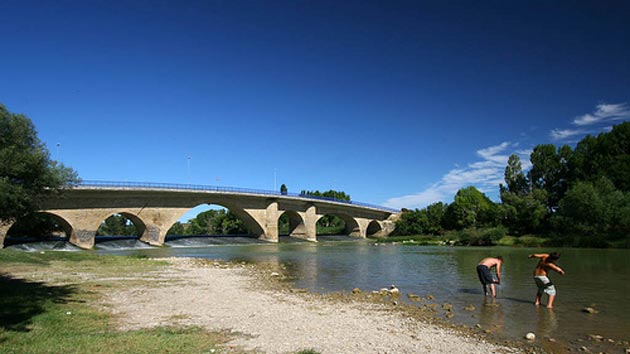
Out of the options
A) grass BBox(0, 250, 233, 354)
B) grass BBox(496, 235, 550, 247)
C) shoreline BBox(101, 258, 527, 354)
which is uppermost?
grass BBox(496, 235, 550, 247)

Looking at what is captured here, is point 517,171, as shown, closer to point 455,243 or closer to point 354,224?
point 455,243

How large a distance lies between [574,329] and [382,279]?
9781mm

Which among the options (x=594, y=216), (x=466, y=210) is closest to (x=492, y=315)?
(x=594, y=216)

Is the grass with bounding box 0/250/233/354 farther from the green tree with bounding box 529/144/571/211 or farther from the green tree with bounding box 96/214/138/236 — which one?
the green tree with bounding box 96/214/138/236

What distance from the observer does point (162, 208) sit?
168ft

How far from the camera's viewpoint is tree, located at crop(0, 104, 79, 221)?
555 inches

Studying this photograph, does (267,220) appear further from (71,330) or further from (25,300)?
(71,330)

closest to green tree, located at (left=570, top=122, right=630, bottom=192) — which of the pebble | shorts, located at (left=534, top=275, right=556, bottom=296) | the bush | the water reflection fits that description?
the bush

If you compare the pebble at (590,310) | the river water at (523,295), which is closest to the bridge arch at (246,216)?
the river water at (523,295)

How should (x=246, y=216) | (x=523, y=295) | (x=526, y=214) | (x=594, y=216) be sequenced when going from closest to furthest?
(x=523, y=295) → (x=594, y=216) → (x=526, y=214) → (x=246, y=216)

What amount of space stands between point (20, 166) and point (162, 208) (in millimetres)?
37933

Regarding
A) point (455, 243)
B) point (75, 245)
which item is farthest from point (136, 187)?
point (455, 243)

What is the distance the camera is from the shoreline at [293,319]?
24.8ft

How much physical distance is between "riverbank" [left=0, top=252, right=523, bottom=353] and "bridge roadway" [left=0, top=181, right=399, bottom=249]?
20641mm
